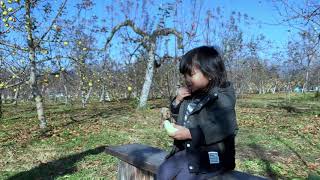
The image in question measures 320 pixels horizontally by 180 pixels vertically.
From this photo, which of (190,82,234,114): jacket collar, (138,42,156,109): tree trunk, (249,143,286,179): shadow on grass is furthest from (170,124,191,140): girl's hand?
(138,42,156,109): tree trunk

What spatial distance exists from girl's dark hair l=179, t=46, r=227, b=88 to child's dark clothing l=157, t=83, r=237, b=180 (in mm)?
66

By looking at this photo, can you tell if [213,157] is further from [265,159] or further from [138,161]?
[265,159]

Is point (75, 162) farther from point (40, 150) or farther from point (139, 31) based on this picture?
point (139, 31)

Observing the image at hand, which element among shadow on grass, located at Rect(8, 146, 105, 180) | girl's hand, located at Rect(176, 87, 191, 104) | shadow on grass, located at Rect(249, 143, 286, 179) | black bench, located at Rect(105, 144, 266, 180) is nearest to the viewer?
girl's hand, located at Rect(176, 87, 191, 104)

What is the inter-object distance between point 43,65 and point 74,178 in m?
5.69

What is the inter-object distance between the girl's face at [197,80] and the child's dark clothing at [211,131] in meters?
0.07

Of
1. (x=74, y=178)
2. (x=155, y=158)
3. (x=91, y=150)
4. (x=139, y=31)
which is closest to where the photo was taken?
(x=155, y=158)

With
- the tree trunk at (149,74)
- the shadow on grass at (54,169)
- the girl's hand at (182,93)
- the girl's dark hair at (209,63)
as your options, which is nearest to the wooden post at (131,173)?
the girl's hand at (182,93)

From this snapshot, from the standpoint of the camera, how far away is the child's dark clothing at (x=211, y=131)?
105 inches

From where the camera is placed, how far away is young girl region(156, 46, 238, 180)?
2674 mm

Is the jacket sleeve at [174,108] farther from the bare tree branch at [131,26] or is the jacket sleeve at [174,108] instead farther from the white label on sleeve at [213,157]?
the bare tree branch at [131,26]

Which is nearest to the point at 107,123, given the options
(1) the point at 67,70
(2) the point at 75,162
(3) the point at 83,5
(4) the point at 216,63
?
(1) the point at 67,70

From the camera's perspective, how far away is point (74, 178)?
20.8ft

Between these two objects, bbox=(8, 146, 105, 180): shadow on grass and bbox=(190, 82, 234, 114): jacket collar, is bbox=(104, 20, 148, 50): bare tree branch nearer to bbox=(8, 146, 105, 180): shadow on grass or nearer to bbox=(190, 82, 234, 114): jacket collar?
bbox=(8, 146, 105, 180): shadow on grass
